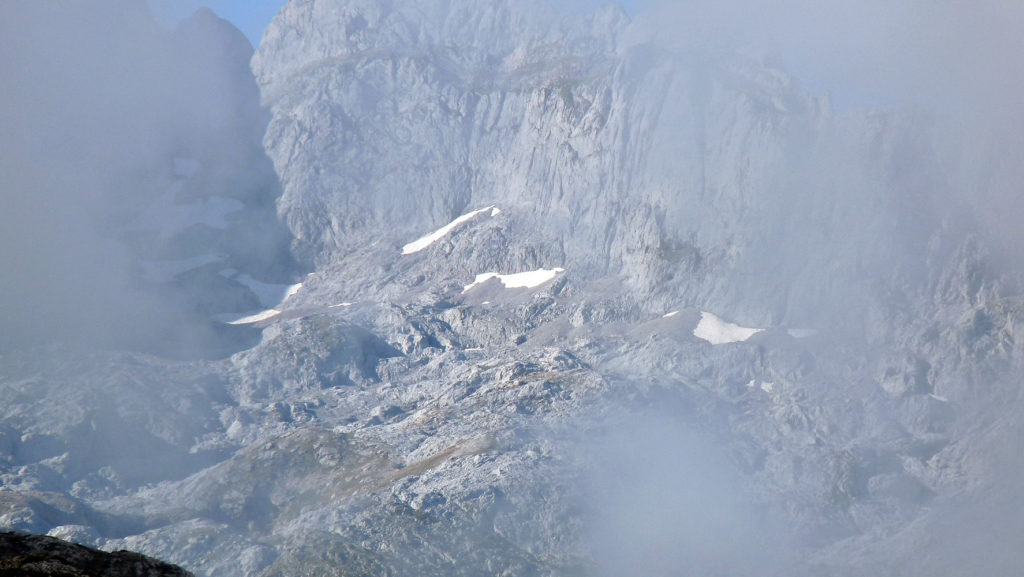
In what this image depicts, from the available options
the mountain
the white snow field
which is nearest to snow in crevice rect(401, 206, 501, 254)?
the mountain

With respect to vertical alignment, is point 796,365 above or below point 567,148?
below

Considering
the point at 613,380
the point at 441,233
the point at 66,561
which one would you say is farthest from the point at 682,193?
the point at 66,561

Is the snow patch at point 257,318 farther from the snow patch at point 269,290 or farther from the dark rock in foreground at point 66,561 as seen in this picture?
the dark rock in foreground at point 66,561

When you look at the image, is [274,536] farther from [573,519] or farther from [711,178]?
[711,178]

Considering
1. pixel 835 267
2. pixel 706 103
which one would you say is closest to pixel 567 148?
pixel 706 103

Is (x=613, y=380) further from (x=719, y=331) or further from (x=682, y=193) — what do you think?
(x=682, y=193)

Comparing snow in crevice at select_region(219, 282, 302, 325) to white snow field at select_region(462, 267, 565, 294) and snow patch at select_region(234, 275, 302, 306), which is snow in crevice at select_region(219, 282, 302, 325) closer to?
snow patch at select_region(234, 275, 302, 306)

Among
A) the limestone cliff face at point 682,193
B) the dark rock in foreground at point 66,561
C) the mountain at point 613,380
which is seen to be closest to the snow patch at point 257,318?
the mountain at point 613,380
